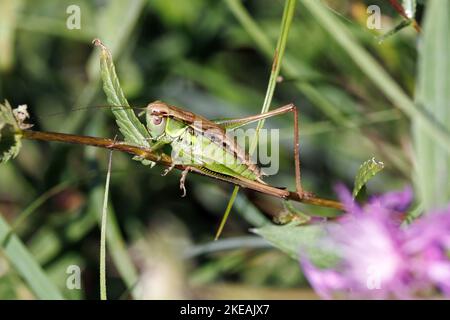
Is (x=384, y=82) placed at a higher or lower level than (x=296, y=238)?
higher

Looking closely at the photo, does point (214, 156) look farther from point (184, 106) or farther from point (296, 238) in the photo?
point (184, 106)

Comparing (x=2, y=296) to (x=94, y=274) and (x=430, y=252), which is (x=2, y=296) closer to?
(x=94, y=274)

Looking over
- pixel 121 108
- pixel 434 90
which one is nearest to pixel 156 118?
pixel 121 108

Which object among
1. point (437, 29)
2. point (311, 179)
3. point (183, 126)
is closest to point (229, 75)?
point (311, 179)

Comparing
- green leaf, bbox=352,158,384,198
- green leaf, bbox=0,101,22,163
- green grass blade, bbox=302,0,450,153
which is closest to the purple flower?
green leaf, bbox=352,158,384,198

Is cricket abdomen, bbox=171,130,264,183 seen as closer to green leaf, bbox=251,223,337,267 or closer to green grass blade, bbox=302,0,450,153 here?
green leaf, bbox=251,223,337,267
